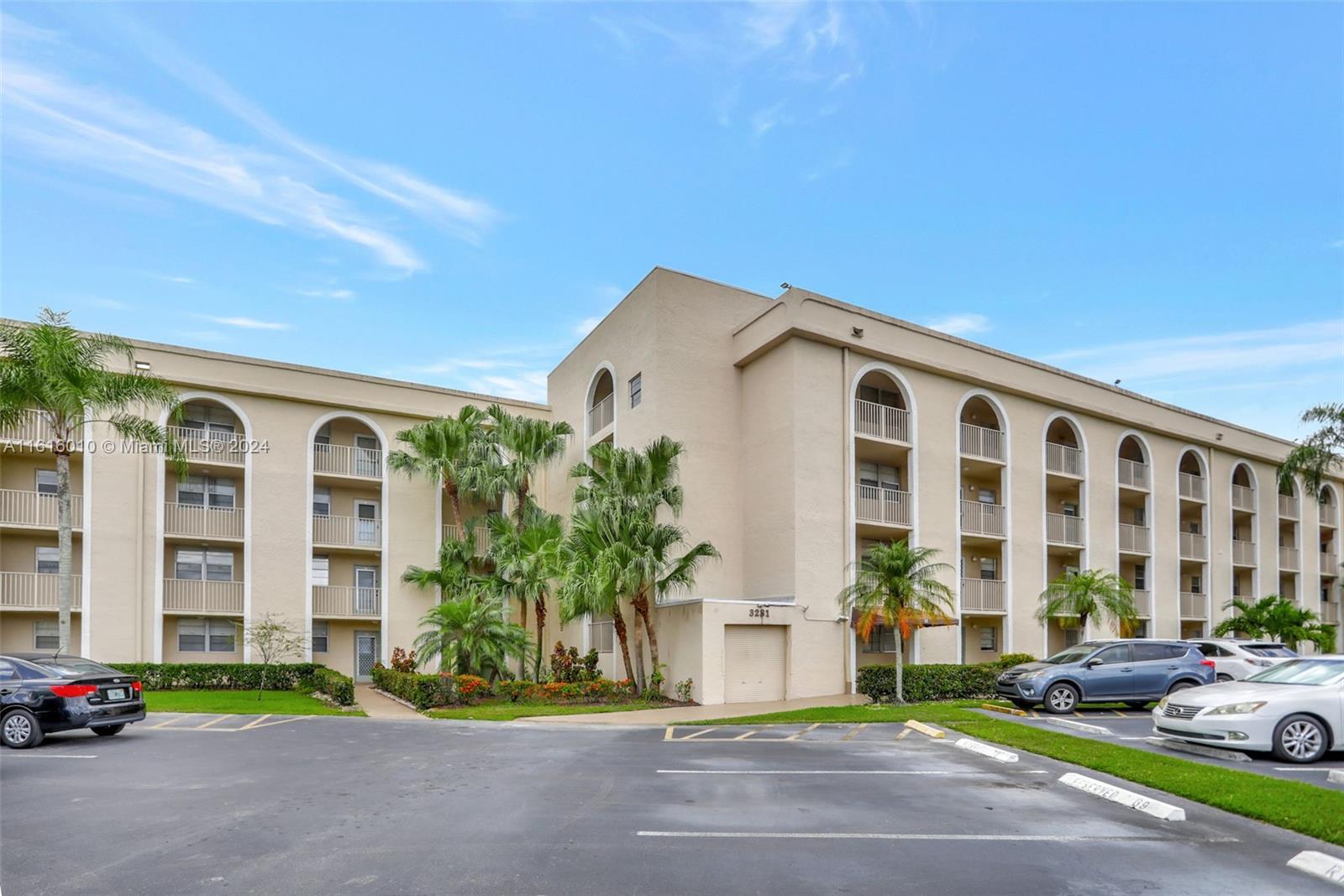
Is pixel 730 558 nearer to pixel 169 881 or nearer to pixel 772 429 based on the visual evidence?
pixel 772 429

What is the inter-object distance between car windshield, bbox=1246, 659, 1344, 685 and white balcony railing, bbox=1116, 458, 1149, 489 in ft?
68.5

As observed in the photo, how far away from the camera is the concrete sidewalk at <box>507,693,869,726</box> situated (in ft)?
62.8

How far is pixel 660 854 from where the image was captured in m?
7.61

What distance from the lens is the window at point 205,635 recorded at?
28.5m

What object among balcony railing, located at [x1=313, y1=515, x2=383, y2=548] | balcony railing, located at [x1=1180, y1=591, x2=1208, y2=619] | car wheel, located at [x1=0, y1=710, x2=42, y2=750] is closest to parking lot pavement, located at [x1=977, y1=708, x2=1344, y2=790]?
car wheel, located at [x1=0, y1=710, x2=42, y2=750]

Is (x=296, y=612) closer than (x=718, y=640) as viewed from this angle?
No

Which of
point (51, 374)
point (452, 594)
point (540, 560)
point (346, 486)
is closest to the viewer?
point (51, 374)

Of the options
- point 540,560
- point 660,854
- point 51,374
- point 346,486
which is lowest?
point 660,854

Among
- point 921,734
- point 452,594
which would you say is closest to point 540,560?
point 452,594

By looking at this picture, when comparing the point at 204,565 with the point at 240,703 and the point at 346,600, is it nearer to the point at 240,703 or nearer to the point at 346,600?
the point at 346,600

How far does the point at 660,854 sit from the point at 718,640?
15.8m

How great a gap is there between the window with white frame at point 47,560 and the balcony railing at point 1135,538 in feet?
115

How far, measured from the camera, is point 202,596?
92.6 ft

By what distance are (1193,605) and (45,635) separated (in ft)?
129
